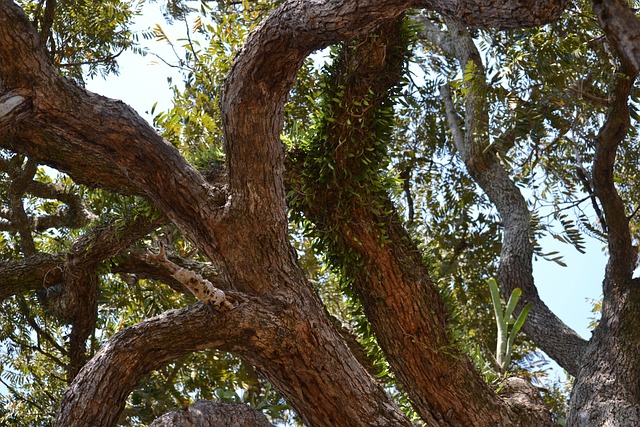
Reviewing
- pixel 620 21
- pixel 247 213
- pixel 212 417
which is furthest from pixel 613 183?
pixel 620 21

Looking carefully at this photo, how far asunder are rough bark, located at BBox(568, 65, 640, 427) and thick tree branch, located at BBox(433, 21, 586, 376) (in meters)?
0.27

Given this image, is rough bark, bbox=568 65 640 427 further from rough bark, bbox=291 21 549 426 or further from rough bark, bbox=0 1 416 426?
rough bark, bbox=0 1 416 426

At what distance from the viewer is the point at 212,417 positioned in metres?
2.84

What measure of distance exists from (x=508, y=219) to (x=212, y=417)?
3.17 metres

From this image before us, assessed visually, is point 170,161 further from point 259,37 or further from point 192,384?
point 192,384

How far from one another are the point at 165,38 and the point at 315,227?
2.33m

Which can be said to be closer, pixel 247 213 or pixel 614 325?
pixel 247 213

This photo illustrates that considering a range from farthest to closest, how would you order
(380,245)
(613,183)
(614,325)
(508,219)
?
(508,219) < (613,183) < (614,325) < (380,245)

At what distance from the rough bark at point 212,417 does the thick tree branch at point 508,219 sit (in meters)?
2.37

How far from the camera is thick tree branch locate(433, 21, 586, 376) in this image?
4723 mm

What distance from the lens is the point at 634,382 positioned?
13.2 feet

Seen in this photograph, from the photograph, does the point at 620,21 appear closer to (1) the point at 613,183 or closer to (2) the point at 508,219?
(1) the point at 613,183

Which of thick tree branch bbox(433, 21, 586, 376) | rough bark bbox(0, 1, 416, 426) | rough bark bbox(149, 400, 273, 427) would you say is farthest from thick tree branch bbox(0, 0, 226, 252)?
thick tree branch bbox(433, 21, 586, 376)

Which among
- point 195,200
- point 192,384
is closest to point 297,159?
point 195,200
